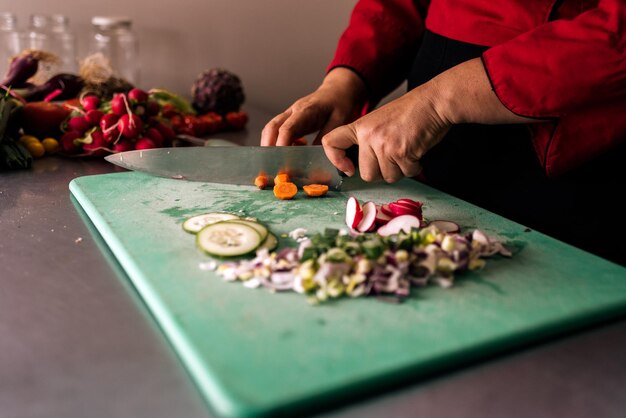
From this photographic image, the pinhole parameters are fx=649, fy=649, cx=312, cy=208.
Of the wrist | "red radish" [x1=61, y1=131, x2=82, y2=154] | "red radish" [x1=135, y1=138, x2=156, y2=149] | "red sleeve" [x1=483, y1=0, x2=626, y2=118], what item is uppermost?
"red sleeve" [x1=483, y1=0, x2=626, y2=118]

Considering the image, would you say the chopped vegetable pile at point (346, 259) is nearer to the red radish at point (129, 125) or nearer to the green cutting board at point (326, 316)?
the green cutting board at point (326, 316)

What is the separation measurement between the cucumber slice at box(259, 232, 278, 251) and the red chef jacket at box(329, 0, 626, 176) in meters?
0.46

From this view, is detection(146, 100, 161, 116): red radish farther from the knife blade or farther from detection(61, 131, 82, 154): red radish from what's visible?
the knife blade

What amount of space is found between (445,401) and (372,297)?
0.21 meters

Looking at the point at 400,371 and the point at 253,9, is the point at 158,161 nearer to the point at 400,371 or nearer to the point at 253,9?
the point at 400,371

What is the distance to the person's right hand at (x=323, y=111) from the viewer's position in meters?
1.49

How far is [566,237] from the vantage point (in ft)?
4.25

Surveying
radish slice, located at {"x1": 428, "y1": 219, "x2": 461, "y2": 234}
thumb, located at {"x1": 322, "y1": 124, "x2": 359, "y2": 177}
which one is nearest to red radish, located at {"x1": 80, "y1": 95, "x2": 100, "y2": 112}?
thumb, located at {"x1": 322, "y1": 124, "x2": 359, "y2": 177}

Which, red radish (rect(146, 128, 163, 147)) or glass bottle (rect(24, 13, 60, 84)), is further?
glass bottle (rect(24, 13, 60, 84))

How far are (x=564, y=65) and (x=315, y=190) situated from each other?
528mm

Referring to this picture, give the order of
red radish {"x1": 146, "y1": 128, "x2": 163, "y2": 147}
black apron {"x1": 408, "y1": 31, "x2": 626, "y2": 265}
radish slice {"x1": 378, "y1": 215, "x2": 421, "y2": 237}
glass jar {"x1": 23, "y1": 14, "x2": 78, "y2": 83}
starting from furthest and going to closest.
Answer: glass jar {"x1": 23, "y1": 14, "x2": 78, "y2": 83} → red radish {"x1": 146, "y1": 128, "x2": 163, "y2": 147} → black apron {"x1": 408, "y1": 31, "x2": 626, "y2": 265} → radish slice {"x1": 378, "y1": 215, "x2": 421, "y2": 237}

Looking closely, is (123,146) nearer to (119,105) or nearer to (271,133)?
(119,105)

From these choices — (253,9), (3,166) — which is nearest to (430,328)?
(3,166)

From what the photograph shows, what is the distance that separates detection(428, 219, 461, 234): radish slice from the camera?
1.16m
